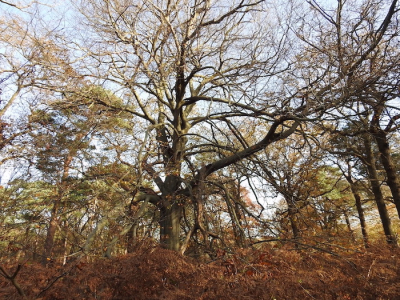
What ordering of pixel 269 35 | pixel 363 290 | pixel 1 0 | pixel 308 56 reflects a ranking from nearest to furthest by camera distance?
pixel 363 290 → pixel 1 0 → pixel 308 56 → pixel 269 35

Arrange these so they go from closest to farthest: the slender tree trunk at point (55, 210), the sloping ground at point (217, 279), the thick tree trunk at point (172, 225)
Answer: the sloping ground at point (217, 279), the slender tree trunk at point (55, 210), the thick tree trunk at point (172, 225)

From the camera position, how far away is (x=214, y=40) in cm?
721

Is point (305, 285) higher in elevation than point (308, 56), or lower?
lower

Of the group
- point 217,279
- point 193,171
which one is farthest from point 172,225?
point 217,279

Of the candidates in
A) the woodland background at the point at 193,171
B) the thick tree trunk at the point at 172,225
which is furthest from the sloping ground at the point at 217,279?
the thick tree trunk at the point at 172,225

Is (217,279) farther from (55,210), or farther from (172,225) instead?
(55,210)

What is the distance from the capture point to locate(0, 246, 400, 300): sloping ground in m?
2.90

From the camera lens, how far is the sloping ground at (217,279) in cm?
290

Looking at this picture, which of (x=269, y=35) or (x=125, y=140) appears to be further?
(x=125, y=140)

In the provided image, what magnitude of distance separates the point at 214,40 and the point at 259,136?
7451 mm

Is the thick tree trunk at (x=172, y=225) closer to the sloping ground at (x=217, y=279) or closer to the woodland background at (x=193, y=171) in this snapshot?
the woodland background at (x=193, y=171)

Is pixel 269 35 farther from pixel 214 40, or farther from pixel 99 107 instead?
pixel 99 107

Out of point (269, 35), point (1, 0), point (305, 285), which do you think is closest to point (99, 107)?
point (1, 0)

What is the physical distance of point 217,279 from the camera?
3.08 meters
